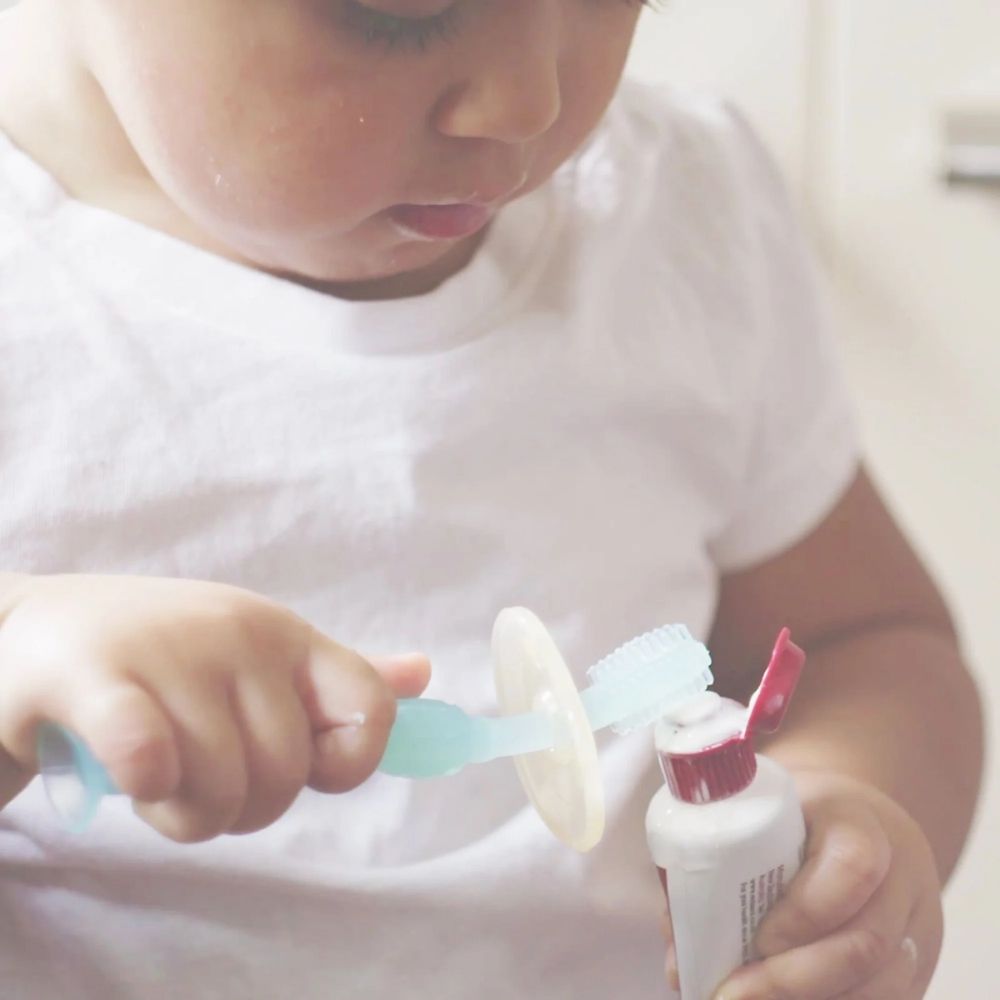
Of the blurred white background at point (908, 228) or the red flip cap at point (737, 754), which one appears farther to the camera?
the blurred white background at point (908, 228)

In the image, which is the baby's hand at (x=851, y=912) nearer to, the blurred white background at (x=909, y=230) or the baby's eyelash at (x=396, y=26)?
the baby's eyelash at (x=396, y=26)

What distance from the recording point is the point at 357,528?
0.44 metres

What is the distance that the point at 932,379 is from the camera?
29.9 inches

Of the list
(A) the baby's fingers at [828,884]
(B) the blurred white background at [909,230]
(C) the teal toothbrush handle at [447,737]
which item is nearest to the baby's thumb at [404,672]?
(C) the teal toothbrush handle at [447,737]

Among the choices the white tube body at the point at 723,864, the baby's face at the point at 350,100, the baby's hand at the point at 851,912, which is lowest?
the baby's hand at the point at 851,912

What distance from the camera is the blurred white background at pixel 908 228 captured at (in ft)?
2.33

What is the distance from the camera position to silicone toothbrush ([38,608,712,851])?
285 millimetres

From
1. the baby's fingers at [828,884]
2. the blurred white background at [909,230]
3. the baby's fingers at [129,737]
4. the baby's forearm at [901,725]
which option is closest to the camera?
the baby's fingers at [129,737]

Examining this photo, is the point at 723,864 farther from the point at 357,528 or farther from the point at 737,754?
the point at 357,528

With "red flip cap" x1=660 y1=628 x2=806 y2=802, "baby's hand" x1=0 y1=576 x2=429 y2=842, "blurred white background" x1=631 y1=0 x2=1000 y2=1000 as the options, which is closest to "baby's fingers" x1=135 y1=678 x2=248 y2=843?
"baby's hand" x1=0 y1=576 x2=429 y2=842

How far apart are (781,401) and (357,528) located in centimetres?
19

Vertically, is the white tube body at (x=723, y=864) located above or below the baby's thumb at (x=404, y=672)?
below

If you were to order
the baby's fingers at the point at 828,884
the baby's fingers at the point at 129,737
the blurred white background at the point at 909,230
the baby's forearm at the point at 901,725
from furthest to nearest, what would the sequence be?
the blurred white background at the point at 909,230
the baby's forearm at the point at 901,725
the baby's fingers at the point at 828,884
the baby's fingers at the point at 129,737

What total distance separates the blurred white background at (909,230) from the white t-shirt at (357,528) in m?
0.28
